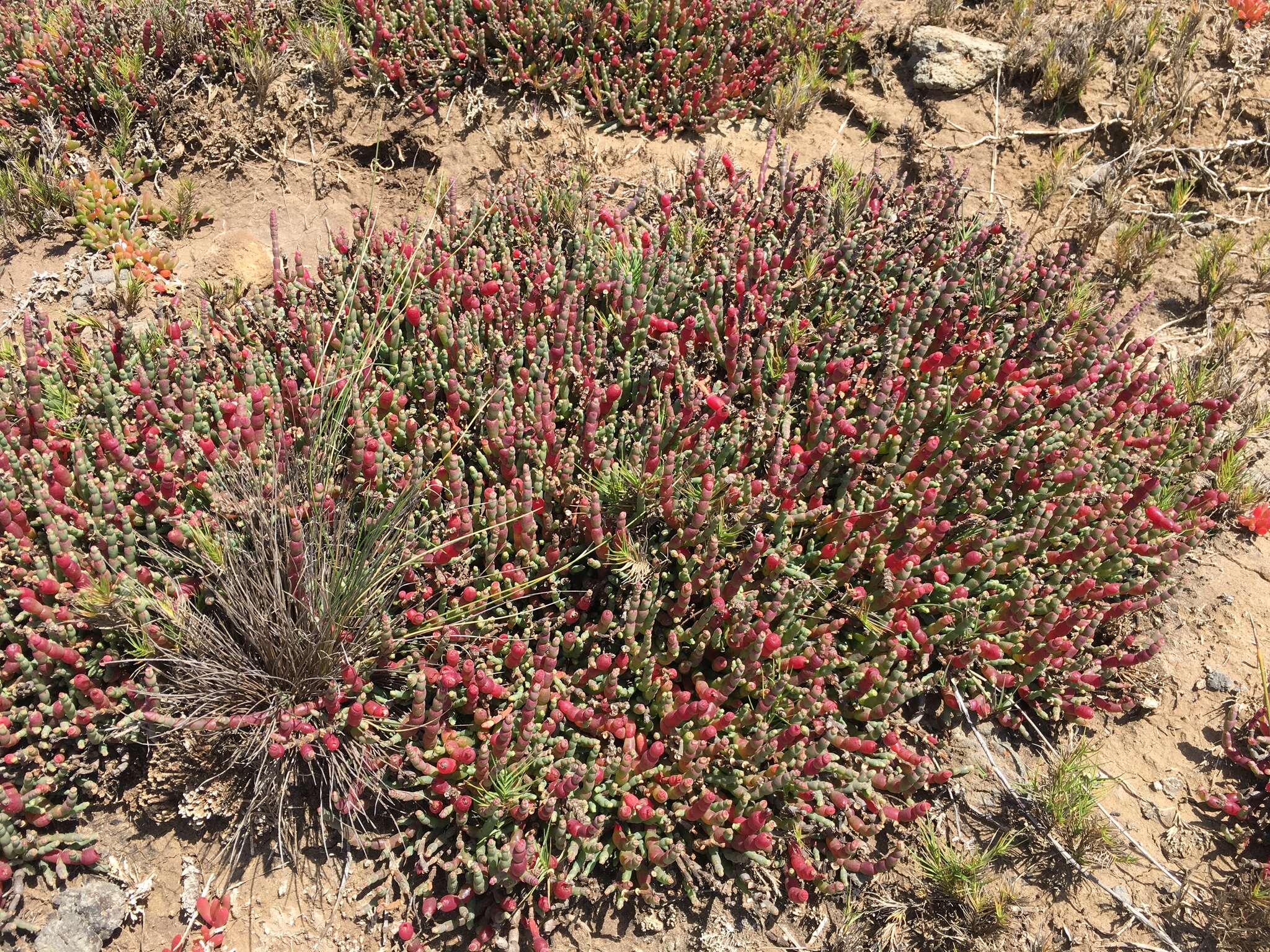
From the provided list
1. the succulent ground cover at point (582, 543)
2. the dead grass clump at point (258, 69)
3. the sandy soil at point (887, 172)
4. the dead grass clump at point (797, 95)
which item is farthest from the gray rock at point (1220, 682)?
the dead grass clump at point (258, 69)

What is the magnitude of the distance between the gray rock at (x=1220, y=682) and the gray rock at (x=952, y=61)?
430cm

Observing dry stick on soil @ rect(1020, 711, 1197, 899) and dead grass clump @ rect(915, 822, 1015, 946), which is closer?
dead grass clump @ rect(915, 822, 1015, 946)

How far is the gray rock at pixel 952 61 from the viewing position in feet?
21.0

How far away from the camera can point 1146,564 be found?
4.20 m

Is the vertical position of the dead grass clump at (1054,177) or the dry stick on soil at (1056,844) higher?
the dead grass clump at (1054,177)

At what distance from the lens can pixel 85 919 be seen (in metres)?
3.07

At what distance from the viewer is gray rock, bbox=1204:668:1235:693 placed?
404 cm

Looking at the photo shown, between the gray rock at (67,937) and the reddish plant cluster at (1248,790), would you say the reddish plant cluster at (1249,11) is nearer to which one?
Answer: the reddish plant cluster at (1248,790)

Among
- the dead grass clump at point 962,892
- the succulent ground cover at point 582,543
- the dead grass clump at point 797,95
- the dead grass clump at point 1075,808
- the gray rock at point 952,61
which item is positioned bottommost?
the dead grass clump at point 962,892

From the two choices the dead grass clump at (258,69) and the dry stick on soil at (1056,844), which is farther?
the dead grass clump at (258,69)

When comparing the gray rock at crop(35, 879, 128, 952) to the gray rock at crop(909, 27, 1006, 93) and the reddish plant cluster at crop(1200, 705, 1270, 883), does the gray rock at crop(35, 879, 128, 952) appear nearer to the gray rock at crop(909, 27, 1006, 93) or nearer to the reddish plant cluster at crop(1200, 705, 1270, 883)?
the reddish plant cluster at crop(1200, 705, 1270, 883)

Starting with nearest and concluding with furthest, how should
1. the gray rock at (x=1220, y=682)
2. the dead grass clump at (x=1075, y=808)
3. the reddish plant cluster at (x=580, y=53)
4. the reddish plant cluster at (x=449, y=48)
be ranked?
the dead grass clump at (x=1075, y=808)
the gray rock at (x=1220, y=682)
the reddish plant cluster at (x=449, y=48)
the reddish plant cluster at (x=580, y=53)

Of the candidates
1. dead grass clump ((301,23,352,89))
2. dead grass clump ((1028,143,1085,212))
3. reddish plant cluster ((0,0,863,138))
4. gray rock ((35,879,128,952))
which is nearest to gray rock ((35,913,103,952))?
gray rock ((35,879,128,952))

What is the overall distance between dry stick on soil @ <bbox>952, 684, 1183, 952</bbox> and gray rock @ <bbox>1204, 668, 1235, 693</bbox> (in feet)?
3.70
